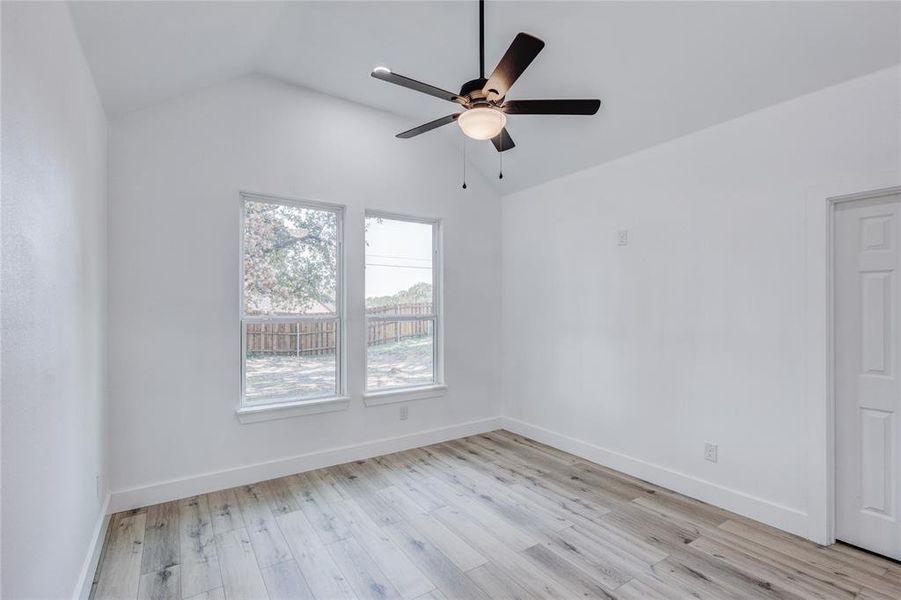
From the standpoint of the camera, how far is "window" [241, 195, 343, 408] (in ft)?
11.2

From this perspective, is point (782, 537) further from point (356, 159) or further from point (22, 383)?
point (356, 159)

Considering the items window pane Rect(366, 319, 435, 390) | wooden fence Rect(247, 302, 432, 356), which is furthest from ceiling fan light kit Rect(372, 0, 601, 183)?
window pane Rect(366, 319, 435, 390)

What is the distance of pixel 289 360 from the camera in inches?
140

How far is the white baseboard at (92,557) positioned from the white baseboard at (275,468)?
188mm

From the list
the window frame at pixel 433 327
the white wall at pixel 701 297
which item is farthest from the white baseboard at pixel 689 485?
the window frame at pixel 433 327

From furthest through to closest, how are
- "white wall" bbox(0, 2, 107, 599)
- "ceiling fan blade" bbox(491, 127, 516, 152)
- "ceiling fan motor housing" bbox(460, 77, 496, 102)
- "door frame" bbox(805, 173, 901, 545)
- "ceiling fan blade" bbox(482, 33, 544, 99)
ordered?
"ceiling fan blade" bbox(491, 127, 516, 152), "door frame" bbox(805, 173, 901, 545), "ceiling fan motor housing" bbox(460, 77, 496, 102), "ceiling fan blade" bbox(482, 33, 544, 99), "white wall" bbox(0, 2, 107, 599)

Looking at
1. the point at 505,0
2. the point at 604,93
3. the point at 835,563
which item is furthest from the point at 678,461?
the point at 505,0

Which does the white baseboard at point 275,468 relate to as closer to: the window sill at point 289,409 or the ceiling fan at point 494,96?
the window sill at point 289,409

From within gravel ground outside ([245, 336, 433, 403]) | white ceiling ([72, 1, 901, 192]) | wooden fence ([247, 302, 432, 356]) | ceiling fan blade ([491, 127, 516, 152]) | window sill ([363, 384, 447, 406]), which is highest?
white ceiling ([72, 1, 901, 192])

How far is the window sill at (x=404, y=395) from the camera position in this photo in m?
3.90

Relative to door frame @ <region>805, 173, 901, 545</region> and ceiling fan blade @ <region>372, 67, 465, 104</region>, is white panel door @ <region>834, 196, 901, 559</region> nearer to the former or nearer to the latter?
door frame @ <region>805, 173, 901, 545</region>

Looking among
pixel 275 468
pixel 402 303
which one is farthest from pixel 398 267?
pixel 275 468

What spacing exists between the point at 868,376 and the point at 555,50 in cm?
272

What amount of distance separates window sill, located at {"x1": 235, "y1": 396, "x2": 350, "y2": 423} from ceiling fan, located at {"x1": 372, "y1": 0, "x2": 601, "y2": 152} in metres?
2.44
